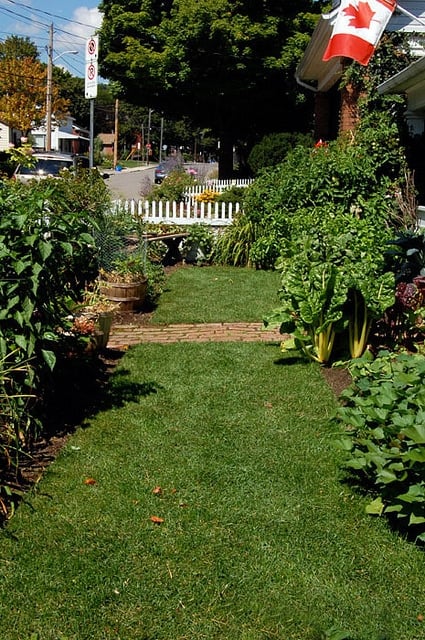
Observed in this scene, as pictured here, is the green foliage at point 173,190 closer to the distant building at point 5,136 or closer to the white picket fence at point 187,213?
the white picket fence at point 187,213

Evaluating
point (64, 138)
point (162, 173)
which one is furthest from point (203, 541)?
point (64, 138)

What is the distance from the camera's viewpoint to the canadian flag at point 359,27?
32.9 feet

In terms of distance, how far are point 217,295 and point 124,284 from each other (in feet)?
5.99

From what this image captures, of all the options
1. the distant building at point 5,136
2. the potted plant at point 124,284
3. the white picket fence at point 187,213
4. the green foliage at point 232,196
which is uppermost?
the distant building at point 5,136

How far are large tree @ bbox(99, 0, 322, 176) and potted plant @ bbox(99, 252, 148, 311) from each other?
Result: 17.0m

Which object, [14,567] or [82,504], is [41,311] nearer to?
[82,504]

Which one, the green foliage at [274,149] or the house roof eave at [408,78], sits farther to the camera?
the green foliage at [274,149]

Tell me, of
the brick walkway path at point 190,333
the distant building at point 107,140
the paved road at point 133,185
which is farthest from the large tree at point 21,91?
the distant building at point 107,140

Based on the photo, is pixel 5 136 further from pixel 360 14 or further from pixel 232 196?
pixel 360 14

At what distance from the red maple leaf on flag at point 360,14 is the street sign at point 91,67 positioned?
3.76 m

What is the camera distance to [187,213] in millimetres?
13281

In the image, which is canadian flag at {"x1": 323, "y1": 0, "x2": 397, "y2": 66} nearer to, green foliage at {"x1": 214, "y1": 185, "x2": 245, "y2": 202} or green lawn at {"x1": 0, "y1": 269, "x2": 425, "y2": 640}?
green foliage at {"x1": 214, "y1": 185, "x2": 245, "y2": 202}

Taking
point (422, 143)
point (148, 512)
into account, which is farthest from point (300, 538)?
point (422, 143)

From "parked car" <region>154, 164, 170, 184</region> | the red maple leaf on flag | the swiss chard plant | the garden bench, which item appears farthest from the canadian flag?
"parked car" <region>154, 164, 170, 184</region>
